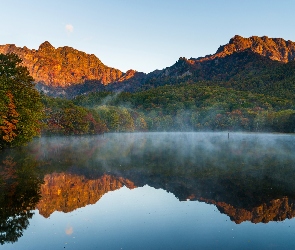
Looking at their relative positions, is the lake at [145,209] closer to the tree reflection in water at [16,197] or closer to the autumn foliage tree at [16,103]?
the tree reflection in water at [16,197]

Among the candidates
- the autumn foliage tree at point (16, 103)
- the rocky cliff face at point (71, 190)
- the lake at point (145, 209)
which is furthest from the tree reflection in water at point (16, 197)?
the autumn foliage tree at point (16, 103)

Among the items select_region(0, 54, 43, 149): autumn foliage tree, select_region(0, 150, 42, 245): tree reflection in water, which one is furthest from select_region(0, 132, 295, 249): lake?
select_region(0, 54, 43, 149): autumn foliage tree

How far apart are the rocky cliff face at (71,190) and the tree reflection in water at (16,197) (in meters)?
0.85

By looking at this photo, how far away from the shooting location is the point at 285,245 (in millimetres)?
15719

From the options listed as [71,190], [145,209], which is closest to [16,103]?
[71,190]

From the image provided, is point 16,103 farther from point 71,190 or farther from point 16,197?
point 16,197

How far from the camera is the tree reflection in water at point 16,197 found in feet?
56.1

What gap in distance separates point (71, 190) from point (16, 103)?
31.8m

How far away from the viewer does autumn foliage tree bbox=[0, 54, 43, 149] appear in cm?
4894

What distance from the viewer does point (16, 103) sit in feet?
171

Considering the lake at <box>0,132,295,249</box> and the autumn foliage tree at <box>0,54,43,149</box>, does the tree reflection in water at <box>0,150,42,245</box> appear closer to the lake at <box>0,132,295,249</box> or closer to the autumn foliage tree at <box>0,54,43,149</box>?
the lake at <box>0,132,295,249</box>

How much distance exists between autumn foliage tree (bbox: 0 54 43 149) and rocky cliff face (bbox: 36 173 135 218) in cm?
2129

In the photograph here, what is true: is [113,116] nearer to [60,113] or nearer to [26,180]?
[60,113]

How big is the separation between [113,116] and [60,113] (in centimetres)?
4802
